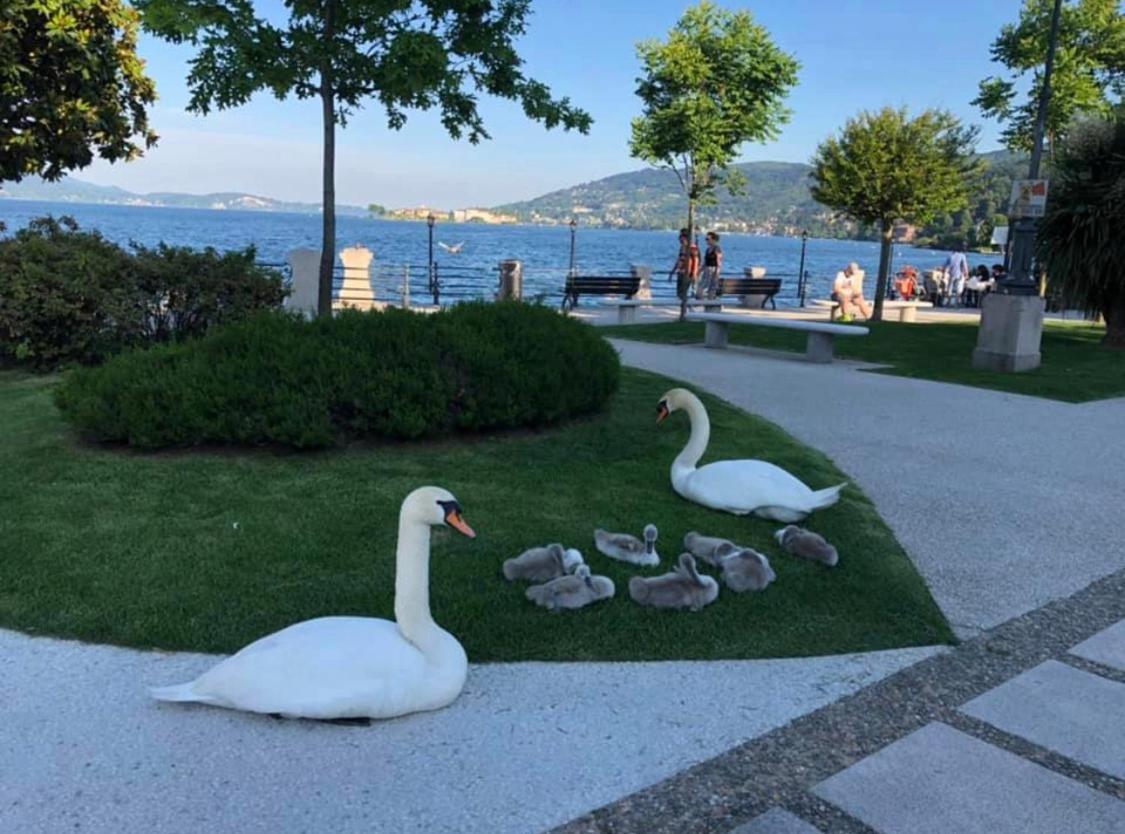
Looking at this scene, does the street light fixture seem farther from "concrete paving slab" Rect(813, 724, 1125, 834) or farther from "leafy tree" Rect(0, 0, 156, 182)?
"leafy tree" Rect(0, 0, 156, 182)

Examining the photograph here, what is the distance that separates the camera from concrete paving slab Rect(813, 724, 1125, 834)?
2.59m

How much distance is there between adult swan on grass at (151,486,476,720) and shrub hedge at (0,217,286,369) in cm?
663

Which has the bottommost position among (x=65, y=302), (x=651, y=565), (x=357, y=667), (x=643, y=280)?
(x=651, y=565)

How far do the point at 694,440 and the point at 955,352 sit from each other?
435 inches

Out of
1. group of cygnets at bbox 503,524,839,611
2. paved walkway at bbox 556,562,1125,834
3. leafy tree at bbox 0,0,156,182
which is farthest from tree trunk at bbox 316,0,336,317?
paved walkway at bbox 556,562,1125,834

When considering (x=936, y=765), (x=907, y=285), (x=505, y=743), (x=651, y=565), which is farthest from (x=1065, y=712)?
(x=907, y=285)

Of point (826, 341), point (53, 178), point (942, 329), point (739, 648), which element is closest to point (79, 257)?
point (53, 178)

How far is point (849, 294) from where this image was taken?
2088 centimetres

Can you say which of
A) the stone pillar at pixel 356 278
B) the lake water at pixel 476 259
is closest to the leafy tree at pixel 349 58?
the lake water at pixel 476 259

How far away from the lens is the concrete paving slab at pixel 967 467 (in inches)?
190

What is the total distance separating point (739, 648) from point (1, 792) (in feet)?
8.85

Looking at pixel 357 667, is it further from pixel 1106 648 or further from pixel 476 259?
pixel 476 259

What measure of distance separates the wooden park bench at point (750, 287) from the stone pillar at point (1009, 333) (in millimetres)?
10414

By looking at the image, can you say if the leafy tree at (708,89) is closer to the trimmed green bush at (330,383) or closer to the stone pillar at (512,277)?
the stone pillar at (512,277)
